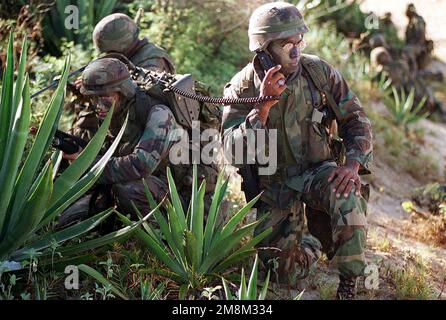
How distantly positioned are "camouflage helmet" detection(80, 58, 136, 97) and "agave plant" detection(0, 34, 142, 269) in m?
0.47

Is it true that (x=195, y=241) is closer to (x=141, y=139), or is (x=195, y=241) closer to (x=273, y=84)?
(x=141, y=139)

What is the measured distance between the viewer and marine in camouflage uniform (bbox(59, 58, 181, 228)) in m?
4.45

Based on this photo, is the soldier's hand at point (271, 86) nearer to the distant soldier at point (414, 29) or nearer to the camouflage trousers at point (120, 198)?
the camouflage trousers at point (120, 198)

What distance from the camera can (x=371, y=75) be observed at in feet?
31.1

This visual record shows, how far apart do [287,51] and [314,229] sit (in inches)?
42.4

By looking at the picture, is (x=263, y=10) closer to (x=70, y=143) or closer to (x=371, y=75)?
(x=70, y=143)

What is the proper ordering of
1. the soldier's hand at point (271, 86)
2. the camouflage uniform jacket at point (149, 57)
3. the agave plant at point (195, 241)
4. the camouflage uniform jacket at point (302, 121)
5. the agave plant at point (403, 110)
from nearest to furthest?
the agave plant at point (195, 241)
the soldier's hand at point (271, 86)
the camouflage uniform jacket at point (302, 121)
the camouflage uniform jacket at point (149, 57)
the agave plant at point (403, 110)

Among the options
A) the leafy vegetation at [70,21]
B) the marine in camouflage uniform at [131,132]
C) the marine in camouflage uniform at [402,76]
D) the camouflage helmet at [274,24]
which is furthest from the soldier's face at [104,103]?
the marine in camouflage uniform at [402,76]

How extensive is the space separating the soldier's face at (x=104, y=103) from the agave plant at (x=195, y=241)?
66 cm

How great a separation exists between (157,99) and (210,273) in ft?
3.59

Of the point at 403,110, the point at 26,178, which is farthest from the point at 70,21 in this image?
the point at 26,178

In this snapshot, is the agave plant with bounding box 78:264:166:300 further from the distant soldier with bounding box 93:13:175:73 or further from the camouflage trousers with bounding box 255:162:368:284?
the distant soldier with bounding box 93:13:175:73

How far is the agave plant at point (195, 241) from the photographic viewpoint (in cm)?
405
